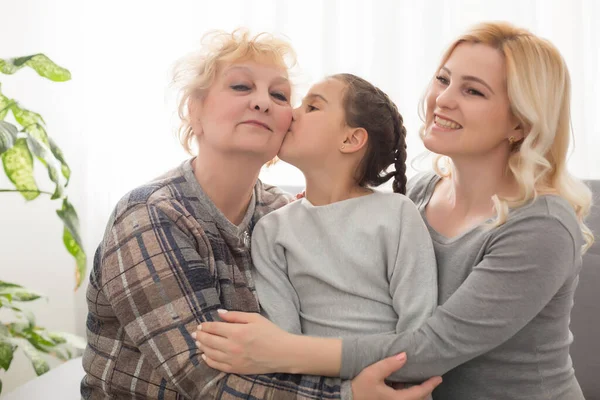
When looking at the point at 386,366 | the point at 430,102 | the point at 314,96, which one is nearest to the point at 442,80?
the point at 430,102

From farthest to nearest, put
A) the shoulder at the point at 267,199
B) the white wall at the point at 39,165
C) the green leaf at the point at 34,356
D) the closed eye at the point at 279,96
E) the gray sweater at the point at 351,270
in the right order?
the white wall at the point at 39,165
the green leaf at the point at 34,356
the shoulder at the point at 267,199
the closed eye at the point at 279,96
the gray sweater at the point at 351,270

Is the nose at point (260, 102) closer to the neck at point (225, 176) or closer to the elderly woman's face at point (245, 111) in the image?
the elderly woman's face at point (245, 111)

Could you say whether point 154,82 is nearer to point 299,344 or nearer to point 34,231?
point 34,231

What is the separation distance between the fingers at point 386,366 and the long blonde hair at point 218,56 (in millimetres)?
775

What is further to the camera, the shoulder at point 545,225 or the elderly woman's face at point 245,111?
the elderly woman's face at point 245,111

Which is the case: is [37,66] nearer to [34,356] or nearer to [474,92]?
[34,356]

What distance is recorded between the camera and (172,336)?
1468 millimetres

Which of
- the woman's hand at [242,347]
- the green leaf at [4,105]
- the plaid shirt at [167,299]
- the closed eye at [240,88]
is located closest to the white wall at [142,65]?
the green leaf at [4,105]

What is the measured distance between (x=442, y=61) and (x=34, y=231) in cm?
226

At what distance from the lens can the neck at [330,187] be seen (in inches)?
67.6

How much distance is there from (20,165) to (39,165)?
1.26 metres

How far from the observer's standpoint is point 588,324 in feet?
6.39

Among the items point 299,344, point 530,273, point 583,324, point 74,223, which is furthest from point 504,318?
point 74,223

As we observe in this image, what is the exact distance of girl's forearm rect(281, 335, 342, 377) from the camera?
4.75 ft
